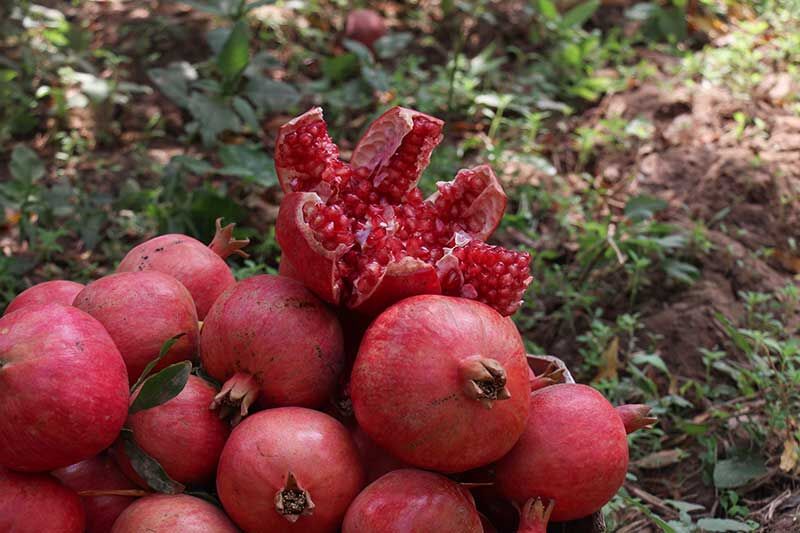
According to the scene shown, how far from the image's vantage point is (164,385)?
1.55 metres

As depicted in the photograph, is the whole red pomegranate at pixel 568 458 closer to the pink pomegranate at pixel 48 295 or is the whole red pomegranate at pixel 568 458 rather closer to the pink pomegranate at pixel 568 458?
the pink pomegranate at pixel 568 458

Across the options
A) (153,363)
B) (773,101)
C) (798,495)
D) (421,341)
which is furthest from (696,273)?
(153,363)

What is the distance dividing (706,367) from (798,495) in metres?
0.67

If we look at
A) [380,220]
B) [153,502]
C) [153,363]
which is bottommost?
[153,502]

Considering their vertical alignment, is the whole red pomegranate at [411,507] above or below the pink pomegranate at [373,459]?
above

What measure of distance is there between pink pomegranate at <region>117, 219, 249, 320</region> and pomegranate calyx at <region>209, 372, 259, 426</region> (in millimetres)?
360

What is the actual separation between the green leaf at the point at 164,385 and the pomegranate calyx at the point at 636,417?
Answer: 2.86 feet

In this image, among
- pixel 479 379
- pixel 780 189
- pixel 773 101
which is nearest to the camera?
pixel 479 379

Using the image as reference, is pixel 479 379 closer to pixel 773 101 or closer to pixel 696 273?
pixel 696 273

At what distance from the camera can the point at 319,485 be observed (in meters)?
1.48

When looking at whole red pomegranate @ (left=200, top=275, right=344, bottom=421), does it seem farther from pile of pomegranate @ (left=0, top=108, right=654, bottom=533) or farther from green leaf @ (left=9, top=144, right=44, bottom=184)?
green leaf @ (left=9, top=144, right=44, bottom=184)

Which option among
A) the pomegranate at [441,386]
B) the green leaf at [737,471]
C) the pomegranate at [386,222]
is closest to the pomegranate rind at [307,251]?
the pomegranate at [386,222]

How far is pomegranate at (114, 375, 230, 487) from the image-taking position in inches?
61.7

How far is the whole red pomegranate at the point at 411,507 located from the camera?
142cm
